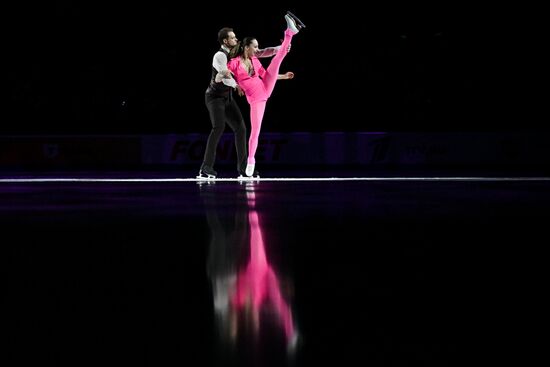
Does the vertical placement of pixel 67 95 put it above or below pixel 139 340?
above

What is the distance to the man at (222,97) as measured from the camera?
31.8 ft

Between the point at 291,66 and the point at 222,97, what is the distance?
27.1 feet

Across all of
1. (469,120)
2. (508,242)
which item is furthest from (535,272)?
(469,120)

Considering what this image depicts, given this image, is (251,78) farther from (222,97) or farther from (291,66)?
(291,66)

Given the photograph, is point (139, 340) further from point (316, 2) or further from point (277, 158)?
point (316, 2)

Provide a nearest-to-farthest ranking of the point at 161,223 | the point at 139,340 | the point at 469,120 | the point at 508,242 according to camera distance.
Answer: the point at 139,340
the point at 508,242
the point at 161,223
the point at 469,120

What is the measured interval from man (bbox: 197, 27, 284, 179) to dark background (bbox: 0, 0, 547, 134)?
7.70m

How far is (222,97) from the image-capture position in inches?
394

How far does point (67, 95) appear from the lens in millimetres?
18219

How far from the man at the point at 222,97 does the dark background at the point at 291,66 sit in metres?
7.70

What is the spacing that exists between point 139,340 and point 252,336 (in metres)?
0.30

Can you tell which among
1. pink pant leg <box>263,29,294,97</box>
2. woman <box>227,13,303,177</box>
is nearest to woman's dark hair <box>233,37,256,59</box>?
woman <box>227,13,303,177</box>

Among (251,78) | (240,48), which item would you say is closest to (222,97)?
(251,78)

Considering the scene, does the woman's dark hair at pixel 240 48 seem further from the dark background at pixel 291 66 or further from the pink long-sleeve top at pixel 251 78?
the dark background at pixel 291 66
